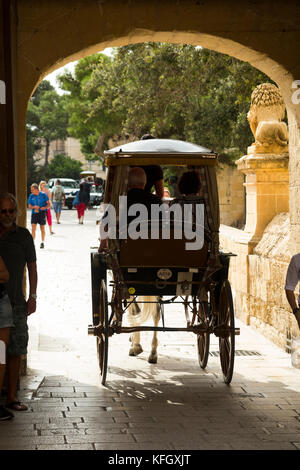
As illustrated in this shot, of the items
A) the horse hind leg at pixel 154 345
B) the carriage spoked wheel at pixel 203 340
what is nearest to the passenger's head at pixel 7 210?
the carriage spoked wheel at pixel 203 340

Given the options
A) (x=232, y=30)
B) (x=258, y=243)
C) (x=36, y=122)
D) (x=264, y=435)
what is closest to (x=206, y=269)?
(x=264, y=435)

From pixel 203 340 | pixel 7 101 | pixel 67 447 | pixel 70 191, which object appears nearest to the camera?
pixel 67 447

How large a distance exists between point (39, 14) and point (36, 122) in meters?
73.8

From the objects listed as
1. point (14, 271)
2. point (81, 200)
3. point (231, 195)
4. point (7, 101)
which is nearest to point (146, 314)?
point (14, 271)

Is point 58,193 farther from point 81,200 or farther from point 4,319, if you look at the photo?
point 4,319

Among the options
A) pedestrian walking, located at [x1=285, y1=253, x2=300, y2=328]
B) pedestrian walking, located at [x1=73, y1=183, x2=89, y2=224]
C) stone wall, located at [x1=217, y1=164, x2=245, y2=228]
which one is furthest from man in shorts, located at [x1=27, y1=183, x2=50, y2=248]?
pedestrian walking, located at [x1=285, y1=253, x2=300, y2=328]

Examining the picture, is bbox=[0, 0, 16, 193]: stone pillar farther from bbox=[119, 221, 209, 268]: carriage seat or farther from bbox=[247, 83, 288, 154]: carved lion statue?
bbox=[247, 83, 288, 154]: carved lion statue

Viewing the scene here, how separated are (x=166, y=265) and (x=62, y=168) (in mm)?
73232

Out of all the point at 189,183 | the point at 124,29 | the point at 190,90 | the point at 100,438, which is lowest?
the point at 100,438

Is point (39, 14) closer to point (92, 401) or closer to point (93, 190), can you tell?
point (92, 401)

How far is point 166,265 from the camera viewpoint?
7.51 m

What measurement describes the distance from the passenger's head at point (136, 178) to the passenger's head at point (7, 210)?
1.90 m

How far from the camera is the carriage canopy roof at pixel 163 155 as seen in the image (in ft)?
25.6

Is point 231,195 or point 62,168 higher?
point 62,168
